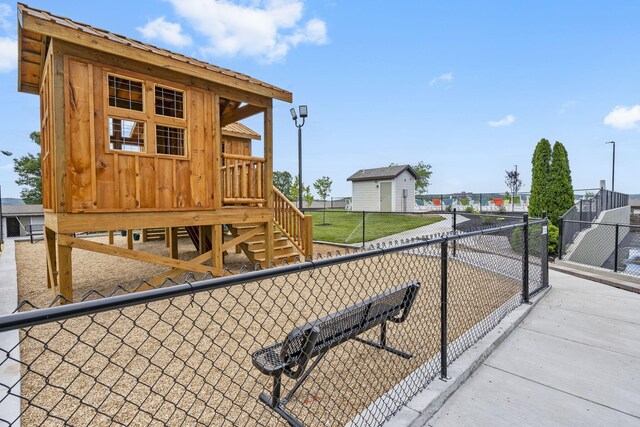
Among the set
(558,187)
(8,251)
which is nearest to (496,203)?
(558,187)

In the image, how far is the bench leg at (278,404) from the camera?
6.72 ft

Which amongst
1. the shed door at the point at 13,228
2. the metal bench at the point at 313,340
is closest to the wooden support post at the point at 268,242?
the metal bench at the point at 313,340

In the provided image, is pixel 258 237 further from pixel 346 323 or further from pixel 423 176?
pixel 423 176

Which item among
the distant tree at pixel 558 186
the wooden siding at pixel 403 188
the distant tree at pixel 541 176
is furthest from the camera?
the wooden siding at pixel 403 188

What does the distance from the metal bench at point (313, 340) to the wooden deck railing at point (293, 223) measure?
194 inches

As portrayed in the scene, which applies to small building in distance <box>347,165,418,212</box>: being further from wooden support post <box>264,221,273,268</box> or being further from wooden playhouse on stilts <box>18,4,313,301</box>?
wooden playhouse on stilts <box>18,4,313,301</box>

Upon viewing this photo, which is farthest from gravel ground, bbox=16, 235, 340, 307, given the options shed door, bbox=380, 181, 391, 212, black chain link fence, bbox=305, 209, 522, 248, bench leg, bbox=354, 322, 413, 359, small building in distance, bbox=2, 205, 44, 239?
small building in distance, bbox=2, 205, 44, 239

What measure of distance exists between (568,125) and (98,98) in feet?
102

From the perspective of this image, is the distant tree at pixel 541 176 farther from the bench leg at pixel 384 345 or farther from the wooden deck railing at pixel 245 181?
the bench leg at pixel 384 345

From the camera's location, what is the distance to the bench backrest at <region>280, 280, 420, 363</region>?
1.94 m

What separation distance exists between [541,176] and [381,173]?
45.3ft

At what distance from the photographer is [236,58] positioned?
27359 millimetres

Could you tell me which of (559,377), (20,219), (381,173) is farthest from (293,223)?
(20,219)

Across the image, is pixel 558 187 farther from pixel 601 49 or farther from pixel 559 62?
pixel 559 62
